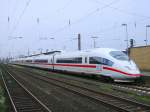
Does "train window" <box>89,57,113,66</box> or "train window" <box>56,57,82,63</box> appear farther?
"train window" <box>56,57,82,63</box>

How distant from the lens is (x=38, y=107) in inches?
464

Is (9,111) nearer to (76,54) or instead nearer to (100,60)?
(100,60)

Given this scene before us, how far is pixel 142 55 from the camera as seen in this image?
41.4 meters

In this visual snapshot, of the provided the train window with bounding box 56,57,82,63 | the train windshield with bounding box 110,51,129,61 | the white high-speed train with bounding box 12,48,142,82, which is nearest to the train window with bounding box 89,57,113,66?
the white high-speed train with bounding box 12,48,142,82

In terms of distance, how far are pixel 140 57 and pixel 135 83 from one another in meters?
19.3

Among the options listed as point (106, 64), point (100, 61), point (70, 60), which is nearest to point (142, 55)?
point (70, 60)

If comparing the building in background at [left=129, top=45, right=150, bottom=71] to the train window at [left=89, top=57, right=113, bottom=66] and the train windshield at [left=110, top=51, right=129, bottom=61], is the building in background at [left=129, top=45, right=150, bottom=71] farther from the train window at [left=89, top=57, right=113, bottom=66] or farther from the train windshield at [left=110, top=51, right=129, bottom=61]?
the train windshield at [left=110, top=51, right=129, bottom=61]

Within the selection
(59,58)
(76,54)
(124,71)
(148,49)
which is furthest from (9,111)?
(148,49)

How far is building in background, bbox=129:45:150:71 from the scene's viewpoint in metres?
40.2

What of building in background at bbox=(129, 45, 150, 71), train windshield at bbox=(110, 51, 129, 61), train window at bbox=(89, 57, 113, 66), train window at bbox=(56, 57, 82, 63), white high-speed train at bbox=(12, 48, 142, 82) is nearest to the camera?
white high-speed train at bbox=(12, 48, 142, 82)

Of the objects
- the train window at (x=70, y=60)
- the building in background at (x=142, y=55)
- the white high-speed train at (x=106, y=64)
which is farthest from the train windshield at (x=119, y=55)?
the building in background at (x=142, y=55)

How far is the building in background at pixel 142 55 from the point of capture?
40.2m

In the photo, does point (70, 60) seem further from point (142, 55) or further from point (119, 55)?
point (142, 55)

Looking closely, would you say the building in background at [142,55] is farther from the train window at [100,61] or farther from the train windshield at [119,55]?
the train windshield at [119,55]
